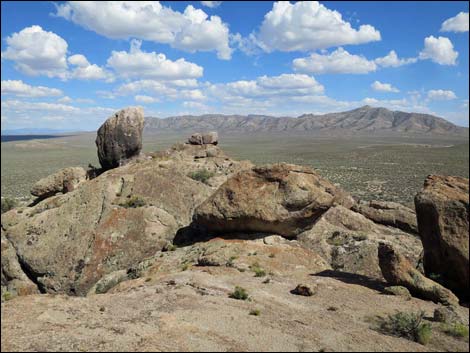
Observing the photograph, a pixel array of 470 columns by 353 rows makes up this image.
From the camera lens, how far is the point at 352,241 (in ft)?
70.3

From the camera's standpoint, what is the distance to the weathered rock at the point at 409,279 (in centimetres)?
1451

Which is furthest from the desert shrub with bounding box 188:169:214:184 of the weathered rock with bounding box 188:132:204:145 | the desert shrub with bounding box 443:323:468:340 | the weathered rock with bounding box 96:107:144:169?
the desert shrub with bounding box 443:323:468:340

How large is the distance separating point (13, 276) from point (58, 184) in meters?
10.1

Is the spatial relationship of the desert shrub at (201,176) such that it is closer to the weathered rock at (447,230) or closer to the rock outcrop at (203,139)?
the rock outcrop at (203,139)

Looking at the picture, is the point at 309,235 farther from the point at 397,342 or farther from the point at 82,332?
the point at 82,332

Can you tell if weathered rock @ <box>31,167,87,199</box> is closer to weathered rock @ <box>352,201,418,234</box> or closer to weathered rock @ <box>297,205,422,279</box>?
weathered rock @ <box>297,205,422,279</box>

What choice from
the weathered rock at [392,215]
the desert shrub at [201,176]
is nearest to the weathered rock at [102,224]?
the desert shrub at [201,176]

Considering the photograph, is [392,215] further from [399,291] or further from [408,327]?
[408,327]

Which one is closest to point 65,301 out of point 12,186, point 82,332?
point 82,332

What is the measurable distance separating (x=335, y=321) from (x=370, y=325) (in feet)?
3.56

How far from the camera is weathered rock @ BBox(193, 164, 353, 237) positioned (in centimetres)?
2105

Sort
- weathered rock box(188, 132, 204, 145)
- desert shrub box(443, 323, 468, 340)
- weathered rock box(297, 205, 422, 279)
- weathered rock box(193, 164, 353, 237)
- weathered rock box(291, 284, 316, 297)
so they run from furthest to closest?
weathered rock box(188, 132, 204, 145) < weathered rock box(193, 164, 353, 237) < weathered rock box(297, 205, 422, 279) < weathered rock box(291, 284, 316, 297) < desert shrub box(443, 323, 468, 340)

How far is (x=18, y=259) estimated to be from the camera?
2283 cm

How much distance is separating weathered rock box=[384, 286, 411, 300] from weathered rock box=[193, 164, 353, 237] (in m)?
6.73
